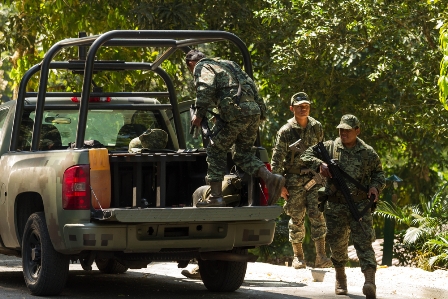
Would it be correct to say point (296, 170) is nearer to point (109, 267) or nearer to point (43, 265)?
point (109, 267)

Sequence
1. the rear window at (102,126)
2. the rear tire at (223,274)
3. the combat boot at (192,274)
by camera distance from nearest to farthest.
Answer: the rear tire at (223,274), the rear window at (102,126), the combat boot at (192,274)

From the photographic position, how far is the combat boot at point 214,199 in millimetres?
8195

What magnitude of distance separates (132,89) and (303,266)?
7.82 meters

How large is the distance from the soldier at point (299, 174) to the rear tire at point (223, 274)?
2.03 meters

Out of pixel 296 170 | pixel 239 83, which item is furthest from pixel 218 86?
pixel 296 170

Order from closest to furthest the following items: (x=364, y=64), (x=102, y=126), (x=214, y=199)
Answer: (x=214, y=199) < (x=102, y=126) < (x=364, y=64)

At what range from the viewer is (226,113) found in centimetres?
836

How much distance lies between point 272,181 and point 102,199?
136 cm

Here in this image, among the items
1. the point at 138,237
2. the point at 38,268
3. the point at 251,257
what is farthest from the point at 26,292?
the point at 251,257

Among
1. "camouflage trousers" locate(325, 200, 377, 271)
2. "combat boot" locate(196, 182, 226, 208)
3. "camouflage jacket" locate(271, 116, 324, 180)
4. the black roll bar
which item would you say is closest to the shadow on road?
"camouflage trousers" locate(325, 200, 377, 271)

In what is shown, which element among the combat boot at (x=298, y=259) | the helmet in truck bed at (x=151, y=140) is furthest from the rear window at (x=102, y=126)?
the combat boot at (x=298, y=259)

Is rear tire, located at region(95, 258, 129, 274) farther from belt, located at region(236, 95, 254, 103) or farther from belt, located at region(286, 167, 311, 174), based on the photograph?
belt, located at region(236, 95, 254, 103)

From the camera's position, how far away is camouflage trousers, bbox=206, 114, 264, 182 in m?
8.33

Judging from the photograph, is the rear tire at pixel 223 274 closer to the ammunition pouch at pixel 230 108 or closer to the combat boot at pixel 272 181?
the combat boot at pixel 272 181
